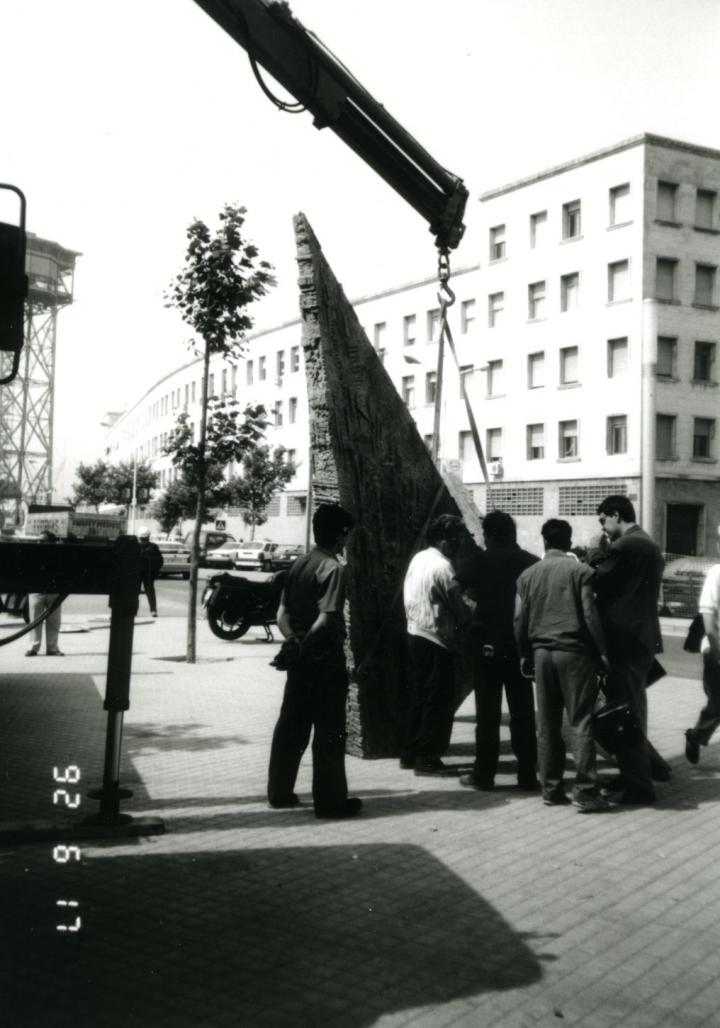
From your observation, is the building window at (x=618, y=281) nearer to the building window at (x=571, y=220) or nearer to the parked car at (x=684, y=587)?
the building window at (x=571, y=220)

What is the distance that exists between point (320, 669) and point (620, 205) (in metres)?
40.7

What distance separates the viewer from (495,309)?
49.3 metres

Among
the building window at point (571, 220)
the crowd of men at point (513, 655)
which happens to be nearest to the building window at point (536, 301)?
the building window at point (571, 220)

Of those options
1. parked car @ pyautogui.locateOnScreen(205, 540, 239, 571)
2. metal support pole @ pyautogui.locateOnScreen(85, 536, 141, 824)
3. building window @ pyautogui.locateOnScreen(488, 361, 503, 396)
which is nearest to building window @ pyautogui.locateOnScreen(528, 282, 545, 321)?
building window @ pyautogui.locateOnScreen(488, 361, 503, 396)

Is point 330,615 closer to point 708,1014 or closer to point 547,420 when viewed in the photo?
point 708,1014

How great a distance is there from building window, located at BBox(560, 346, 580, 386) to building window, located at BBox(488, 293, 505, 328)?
419 cm

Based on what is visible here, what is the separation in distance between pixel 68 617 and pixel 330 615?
18665mm

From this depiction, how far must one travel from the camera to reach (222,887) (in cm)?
505

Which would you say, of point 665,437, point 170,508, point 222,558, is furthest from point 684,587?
point 170,508

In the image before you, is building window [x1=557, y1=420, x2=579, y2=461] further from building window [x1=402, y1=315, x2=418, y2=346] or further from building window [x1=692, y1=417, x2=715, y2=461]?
building window [x1=402, y1=315, x2=418, y2=346]

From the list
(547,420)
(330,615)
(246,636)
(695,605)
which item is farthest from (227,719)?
(547,420)

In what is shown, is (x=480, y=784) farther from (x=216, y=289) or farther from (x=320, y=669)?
(x=216, y=289)

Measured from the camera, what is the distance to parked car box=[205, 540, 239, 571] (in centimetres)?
5050

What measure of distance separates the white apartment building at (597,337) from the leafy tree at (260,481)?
1150cm
